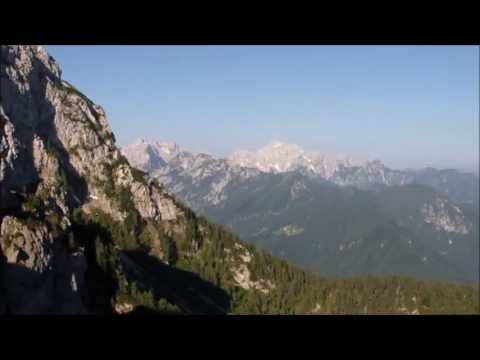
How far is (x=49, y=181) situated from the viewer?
393 ft

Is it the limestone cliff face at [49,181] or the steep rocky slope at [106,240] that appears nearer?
the limestone cliff face at [49,181]

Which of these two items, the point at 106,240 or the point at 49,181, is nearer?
the point at 106,240

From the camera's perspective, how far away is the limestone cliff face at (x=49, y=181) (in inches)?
2837

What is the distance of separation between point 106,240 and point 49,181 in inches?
975

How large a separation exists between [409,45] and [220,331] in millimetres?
3517

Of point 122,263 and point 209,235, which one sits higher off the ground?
point 209,235

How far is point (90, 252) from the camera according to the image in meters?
93.7

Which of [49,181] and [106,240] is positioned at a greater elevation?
[49,181]

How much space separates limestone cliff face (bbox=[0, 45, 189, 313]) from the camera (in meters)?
72.1

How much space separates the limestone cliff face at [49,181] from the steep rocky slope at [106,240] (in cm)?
30

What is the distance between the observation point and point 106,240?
350 feet
